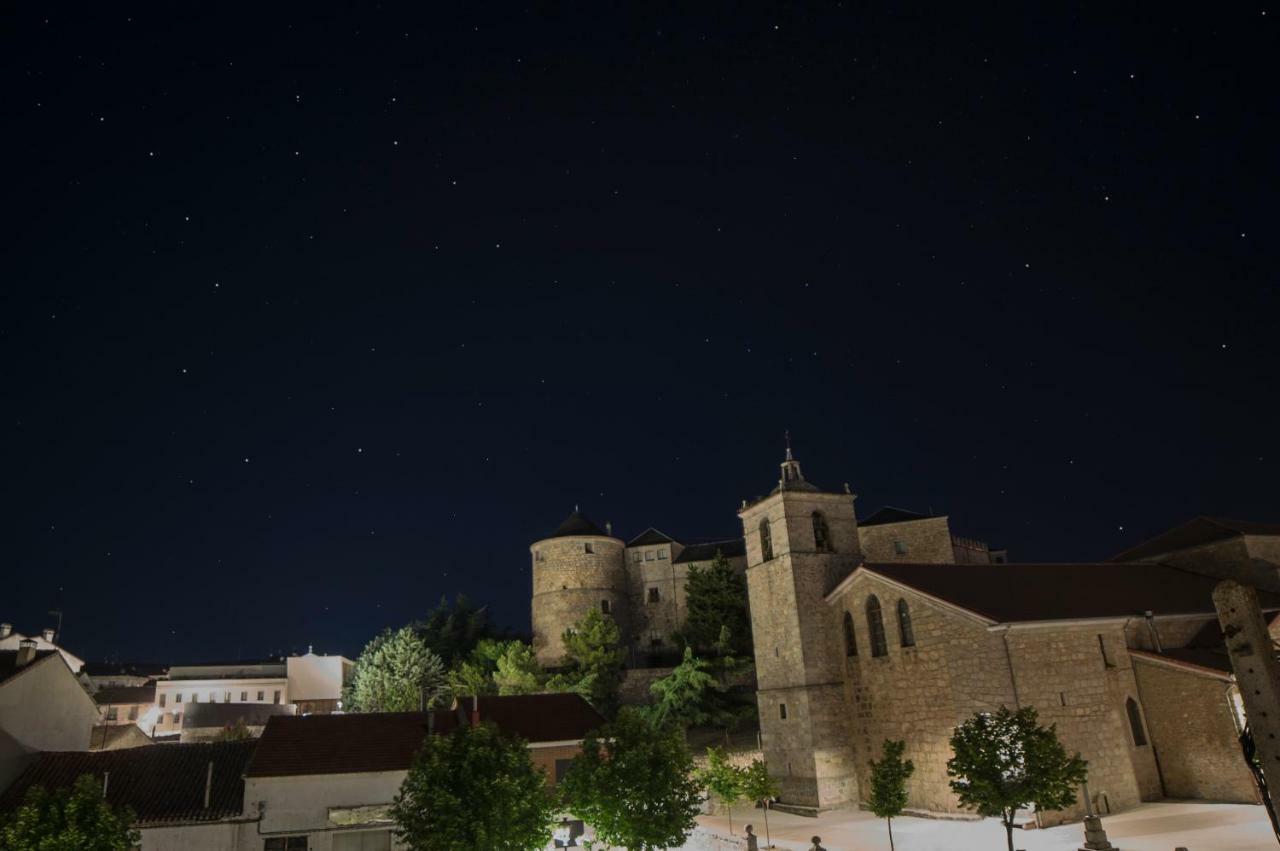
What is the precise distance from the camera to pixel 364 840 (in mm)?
26156

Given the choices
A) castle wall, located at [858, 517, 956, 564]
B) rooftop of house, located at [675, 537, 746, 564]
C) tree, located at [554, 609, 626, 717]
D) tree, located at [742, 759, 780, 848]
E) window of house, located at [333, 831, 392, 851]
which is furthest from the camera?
rooftop of house, located at [675, 537, 746, 564]

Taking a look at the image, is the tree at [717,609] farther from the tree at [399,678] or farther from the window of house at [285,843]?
the window of house at [285,843]

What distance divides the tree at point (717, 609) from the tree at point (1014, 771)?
2687cm

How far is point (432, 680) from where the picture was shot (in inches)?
2056

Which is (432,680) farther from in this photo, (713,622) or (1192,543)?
(1192,543)

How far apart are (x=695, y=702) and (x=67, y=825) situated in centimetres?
2789

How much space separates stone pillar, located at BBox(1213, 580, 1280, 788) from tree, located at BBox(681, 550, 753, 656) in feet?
135

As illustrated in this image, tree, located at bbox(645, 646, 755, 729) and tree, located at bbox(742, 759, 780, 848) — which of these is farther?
tree, located at bbox(645, 646, 755, 729)

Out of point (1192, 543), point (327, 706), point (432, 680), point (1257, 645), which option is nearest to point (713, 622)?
point (432, 680)

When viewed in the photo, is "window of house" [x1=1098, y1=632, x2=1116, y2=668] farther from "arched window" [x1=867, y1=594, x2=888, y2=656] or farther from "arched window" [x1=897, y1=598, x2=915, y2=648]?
"arched window" [x1=867, y1=594, x2=888, y2=656]

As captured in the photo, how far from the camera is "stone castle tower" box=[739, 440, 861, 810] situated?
106 feet

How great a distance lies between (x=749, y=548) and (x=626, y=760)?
51.8ft

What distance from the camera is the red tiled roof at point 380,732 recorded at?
2688 centimetres

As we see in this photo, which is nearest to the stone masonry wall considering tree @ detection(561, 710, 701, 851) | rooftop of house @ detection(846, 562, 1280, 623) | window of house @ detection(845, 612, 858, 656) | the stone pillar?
rooftop of house @ detection(846, 562, 1280, 623)
